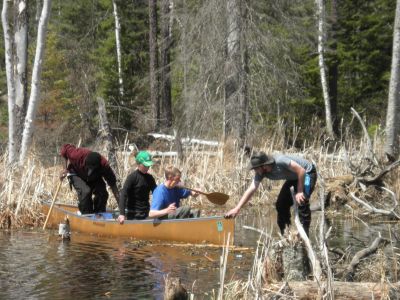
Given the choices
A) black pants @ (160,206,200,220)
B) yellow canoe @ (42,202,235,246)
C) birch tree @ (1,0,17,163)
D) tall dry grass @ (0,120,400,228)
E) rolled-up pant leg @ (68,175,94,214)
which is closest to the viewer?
yellow canoe @ (42,202,235,246)

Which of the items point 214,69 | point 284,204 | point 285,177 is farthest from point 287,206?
point 214,69

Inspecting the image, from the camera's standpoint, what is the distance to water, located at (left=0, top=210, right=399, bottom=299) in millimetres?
7996

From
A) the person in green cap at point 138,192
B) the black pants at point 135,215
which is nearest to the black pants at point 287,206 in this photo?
the person in green cap at point 138,192

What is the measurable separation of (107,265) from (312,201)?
20.3 feet

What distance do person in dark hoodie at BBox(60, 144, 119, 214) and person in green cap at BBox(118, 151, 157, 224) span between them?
587 millimetres

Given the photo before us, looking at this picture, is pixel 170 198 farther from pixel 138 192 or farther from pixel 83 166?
pixel 83 166

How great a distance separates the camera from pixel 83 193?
12039 mm

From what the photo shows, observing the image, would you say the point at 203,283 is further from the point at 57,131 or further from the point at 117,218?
the point at 57,131

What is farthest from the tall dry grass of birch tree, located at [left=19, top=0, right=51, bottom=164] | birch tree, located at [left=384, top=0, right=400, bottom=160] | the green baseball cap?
the green baseball cap

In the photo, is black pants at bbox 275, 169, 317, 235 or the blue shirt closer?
black pants at bbox 275, 169, 317, 235

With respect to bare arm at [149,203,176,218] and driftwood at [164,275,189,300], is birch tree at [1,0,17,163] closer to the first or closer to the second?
bare arm at [149,203,176,218]

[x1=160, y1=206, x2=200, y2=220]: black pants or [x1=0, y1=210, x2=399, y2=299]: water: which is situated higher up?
[x1=160, y1=206, x2=200, y2=220]: black pants

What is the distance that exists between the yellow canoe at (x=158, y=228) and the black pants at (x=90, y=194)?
24 centimetres

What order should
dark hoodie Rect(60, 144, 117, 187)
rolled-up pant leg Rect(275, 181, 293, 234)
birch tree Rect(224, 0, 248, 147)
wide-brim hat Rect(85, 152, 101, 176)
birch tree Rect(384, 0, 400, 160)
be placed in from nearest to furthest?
rolled-up pant leg Rect(275, 181, 293, 234), wide-brim hat Rect(85, 152, 101, 176), dark hoodie Rect(60, 144, 117, 187), birch tree Rect(384, 0, 400, 160), birch tree Rect(224, 0, 248, 147)
